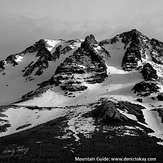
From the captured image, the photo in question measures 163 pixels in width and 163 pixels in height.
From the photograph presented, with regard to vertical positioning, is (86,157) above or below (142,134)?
below

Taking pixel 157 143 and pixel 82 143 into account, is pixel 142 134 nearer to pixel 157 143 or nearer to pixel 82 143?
pixel 157 143

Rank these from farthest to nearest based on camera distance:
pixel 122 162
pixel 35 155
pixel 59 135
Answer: pixel 59 135 < pixel 35 155 < pixel 122 162

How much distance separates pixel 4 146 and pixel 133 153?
183 ft

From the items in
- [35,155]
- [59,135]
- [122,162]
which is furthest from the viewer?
[59,135]

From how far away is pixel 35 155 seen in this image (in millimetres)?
156750

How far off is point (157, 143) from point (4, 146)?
218 feet

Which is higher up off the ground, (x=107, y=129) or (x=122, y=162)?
(x=107, y=129)

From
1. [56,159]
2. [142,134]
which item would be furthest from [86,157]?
[142,134]

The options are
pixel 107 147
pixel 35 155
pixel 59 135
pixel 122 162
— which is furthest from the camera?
pixel 59 135

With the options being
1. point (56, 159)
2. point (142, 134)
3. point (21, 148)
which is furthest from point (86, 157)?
point (142, 134)

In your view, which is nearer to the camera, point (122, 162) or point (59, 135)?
point (122, 162)

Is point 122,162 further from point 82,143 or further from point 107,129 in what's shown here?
point 107,129

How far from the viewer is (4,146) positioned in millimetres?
173750

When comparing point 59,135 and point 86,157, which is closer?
point 86,157
